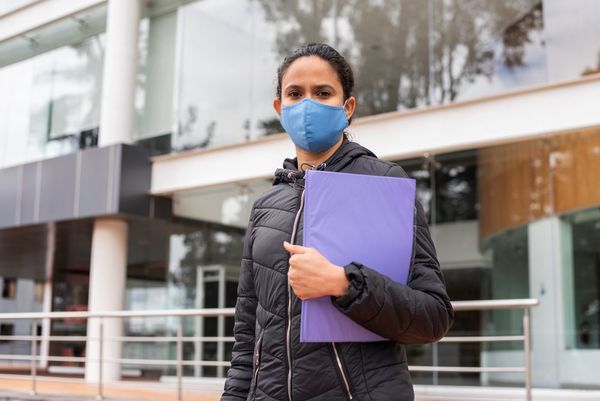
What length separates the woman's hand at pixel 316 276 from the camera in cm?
155

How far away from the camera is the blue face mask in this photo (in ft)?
6.01

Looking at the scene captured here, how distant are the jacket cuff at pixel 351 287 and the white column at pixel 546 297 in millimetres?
8915

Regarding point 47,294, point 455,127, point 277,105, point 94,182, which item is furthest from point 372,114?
point 47,294

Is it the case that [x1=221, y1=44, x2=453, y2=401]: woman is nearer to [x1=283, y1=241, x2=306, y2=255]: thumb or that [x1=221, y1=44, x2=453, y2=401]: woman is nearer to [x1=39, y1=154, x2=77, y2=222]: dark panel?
[x1=283, y1=241, x2=306, y2=255]: thumb

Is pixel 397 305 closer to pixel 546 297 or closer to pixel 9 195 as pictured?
pixel 546 297

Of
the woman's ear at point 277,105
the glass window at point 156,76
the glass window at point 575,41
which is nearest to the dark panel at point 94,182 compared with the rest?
the glass window at point 156,76

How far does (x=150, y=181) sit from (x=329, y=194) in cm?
1098

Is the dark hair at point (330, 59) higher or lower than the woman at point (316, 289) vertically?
higher

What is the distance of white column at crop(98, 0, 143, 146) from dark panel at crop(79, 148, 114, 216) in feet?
1.16

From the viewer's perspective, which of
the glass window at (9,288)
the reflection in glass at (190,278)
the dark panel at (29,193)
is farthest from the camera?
the glass window at (9,288)

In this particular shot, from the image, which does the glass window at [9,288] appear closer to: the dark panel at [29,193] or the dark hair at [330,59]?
Answer: the dark panel at [29,193]

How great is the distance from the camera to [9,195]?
45.3 ft

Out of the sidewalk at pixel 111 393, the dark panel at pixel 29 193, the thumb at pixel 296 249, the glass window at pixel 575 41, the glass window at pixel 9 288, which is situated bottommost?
the sidewalk at pixel 111 393

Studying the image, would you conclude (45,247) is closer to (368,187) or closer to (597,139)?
(597,139)
